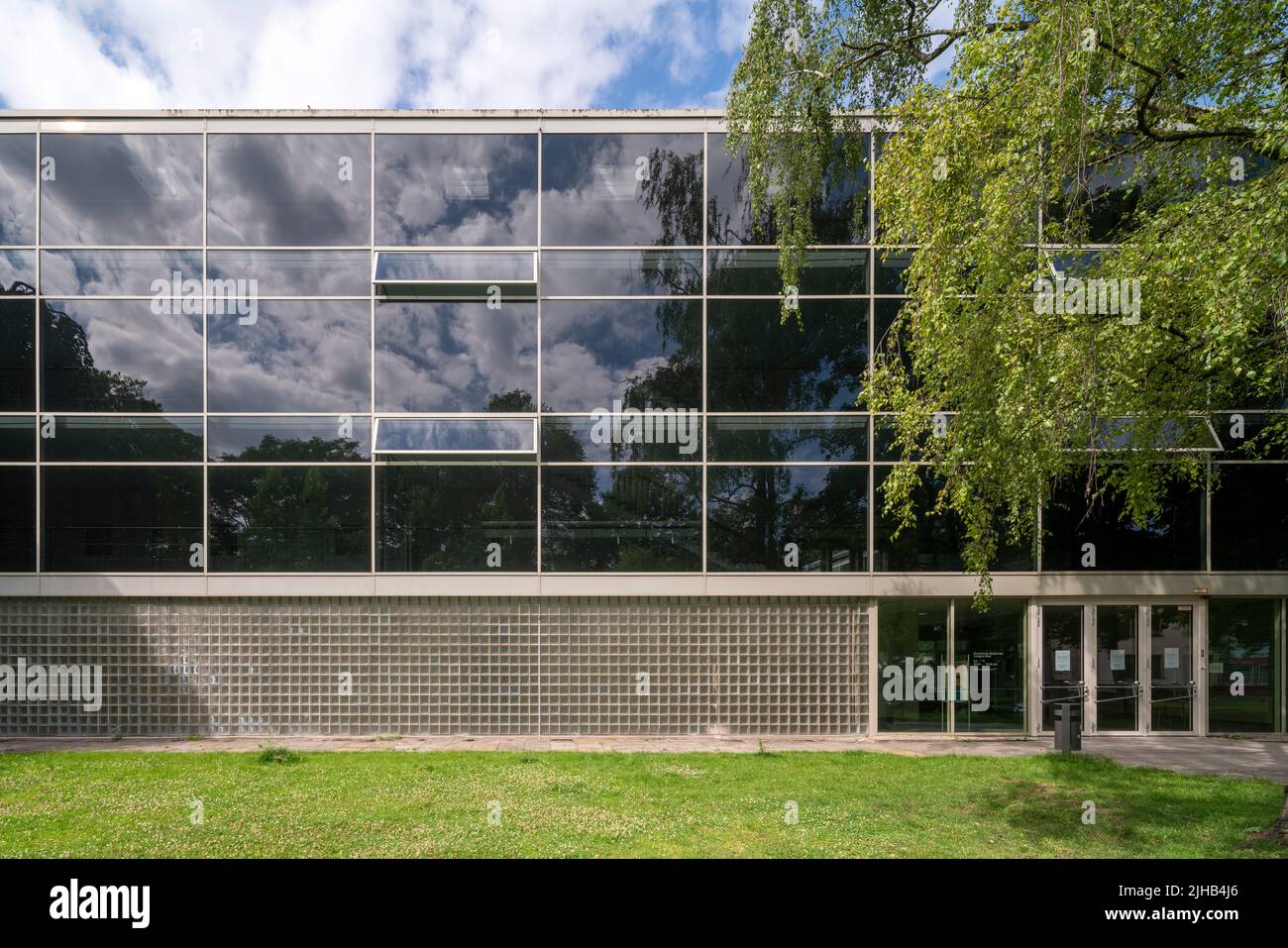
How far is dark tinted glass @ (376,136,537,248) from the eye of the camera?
1139cm

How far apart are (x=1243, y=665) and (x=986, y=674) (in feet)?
14.3

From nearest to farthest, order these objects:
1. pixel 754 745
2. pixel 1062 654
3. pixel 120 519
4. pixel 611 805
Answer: pixel 611 805
pixel 754 745
pixel 120 519
pixel 1062 654

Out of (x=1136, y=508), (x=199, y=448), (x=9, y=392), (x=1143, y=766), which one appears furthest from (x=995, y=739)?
(x=9, y=392)

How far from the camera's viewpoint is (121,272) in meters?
11.3

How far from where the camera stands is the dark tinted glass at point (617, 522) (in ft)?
36.5

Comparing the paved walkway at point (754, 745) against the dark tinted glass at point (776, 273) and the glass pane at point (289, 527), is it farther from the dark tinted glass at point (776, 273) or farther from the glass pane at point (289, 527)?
the dark tinted glass at point (776, 273)

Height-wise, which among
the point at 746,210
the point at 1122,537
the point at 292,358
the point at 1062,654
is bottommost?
the point at 1062,654

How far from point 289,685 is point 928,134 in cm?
1182

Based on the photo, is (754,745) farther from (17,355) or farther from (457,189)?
(17,355)

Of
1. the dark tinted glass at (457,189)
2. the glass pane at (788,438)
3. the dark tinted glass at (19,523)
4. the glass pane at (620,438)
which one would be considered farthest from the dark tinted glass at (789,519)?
the dark tinted glass at (19,523)

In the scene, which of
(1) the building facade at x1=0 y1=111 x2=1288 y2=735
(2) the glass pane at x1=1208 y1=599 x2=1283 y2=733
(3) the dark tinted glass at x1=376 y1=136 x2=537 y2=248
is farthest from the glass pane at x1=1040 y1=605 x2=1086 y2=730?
(3) the dark tinted glass at x1=376 y1=136 x2=537 y2=248

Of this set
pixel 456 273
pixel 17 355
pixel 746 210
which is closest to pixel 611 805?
pixel 456 273

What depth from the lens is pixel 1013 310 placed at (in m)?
6.66

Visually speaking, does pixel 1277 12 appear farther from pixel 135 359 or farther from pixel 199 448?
pixel 135 359
